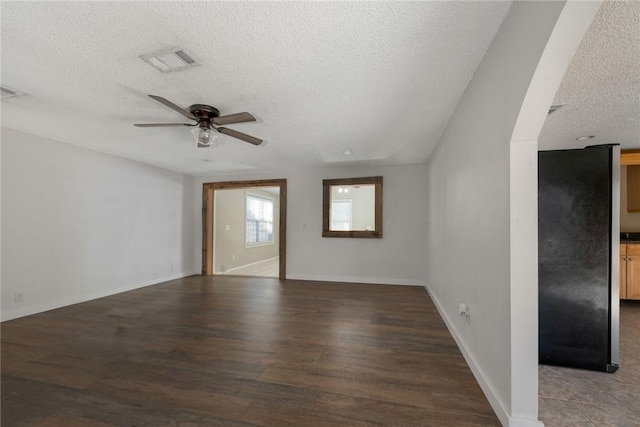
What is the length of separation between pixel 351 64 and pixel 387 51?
0.84 ft

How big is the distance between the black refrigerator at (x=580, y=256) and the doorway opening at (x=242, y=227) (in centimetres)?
418

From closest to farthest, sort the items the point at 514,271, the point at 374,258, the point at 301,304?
the point at 514,271 → the point at 301,304 → the point at 374,258

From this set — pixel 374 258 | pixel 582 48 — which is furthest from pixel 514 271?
pixel 374 258

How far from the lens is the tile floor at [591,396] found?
1477 millimetres

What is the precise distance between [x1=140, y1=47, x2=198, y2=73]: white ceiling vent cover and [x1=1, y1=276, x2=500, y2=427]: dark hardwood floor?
2248mm

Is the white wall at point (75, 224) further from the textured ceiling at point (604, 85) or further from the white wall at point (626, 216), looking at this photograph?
the white wall at point (626, 216)

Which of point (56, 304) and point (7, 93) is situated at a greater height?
point (7, 93)

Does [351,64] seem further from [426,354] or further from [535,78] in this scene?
[426,354]

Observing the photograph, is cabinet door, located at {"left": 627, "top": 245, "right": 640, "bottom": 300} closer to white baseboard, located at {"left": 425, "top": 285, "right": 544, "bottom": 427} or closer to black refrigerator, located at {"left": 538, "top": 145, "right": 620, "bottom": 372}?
black refrigerator, located at {"left": 538, "top": 145, "right": 620, "bottom": 372}

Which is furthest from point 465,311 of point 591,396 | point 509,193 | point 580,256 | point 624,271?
point 624,271

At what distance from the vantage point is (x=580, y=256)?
1.92 meters

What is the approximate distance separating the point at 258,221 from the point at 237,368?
6235 millimetres

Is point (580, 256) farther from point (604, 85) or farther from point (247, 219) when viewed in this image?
point (247, 219)

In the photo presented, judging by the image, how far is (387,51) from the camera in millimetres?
1619
